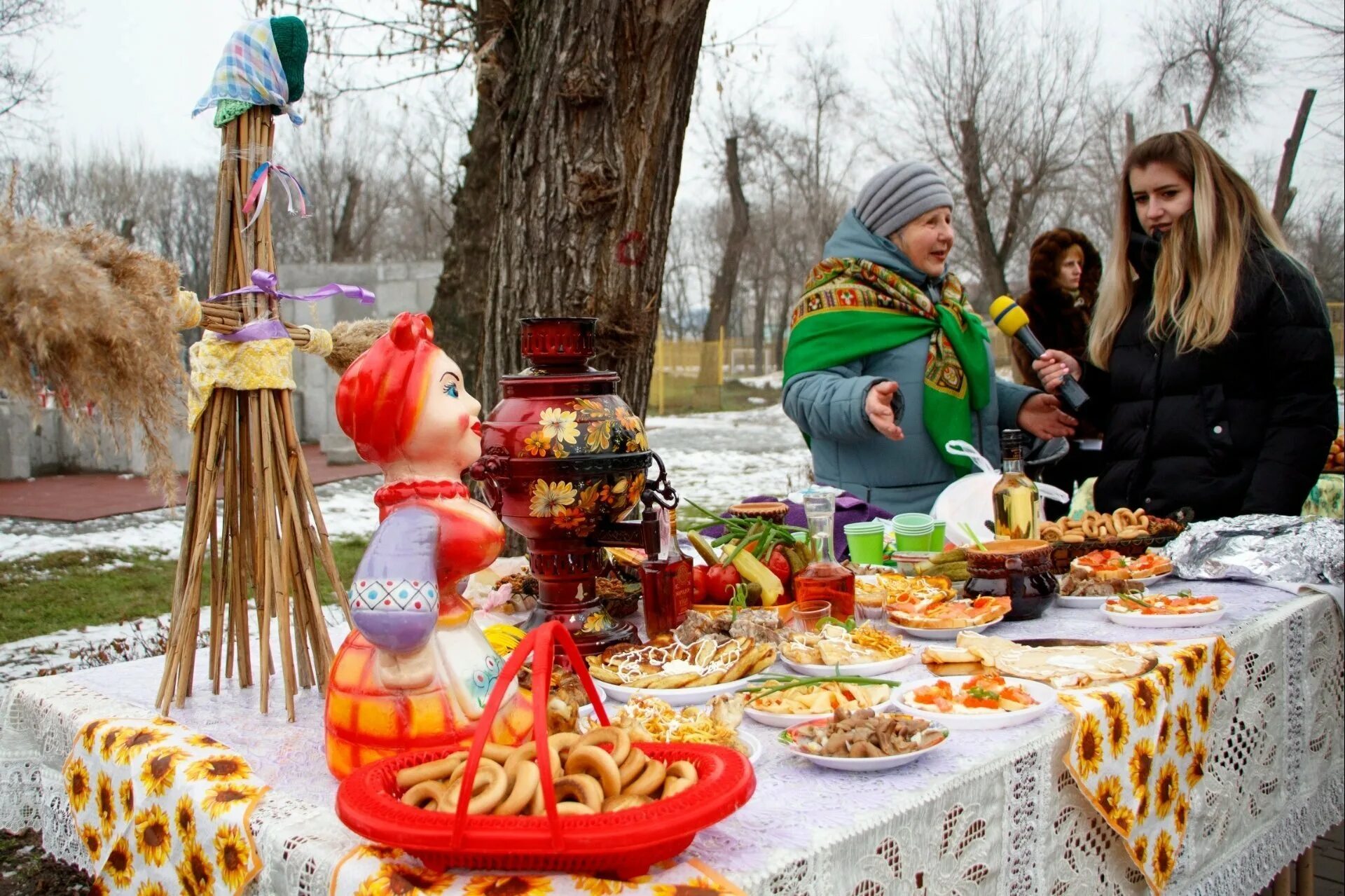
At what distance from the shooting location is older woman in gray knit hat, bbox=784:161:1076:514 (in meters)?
3.20

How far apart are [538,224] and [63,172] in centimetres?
2412

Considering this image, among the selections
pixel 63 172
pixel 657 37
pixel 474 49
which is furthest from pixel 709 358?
pixel 657 37

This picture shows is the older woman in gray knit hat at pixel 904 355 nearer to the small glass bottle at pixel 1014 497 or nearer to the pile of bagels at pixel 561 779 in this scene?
the small glass bottle at pixel 1014 497

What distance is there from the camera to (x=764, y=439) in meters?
16.0

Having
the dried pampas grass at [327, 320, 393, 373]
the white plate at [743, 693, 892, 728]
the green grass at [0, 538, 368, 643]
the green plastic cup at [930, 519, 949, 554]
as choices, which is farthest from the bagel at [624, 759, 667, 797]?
the green grass at [0, 538, 368, 643]

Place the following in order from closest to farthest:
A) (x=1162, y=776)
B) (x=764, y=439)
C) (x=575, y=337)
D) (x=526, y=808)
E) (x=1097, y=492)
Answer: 1. (x=526, y=808)
2. (x=1162, y=776)
3. (x=575, y=337)
4. (x=1097, y=492)
5. (x=764, y=439)

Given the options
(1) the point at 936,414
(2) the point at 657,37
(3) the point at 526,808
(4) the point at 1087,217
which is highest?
(4) the point at 1087,217

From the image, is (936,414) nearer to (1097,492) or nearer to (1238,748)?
(1097,492)

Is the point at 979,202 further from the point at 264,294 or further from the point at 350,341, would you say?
the point at 264,294

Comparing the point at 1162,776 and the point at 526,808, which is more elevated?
the point at 526,808

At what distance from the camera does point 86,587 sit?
6.55 m

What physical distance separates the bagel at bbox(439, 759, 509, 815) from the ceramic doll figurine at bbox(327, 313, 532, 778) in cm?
24

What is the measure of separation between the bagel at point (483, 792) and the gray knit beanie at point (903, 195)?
8.16 feet

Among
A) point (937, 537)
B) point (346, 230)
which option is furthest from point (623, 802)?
point (346, 230)
